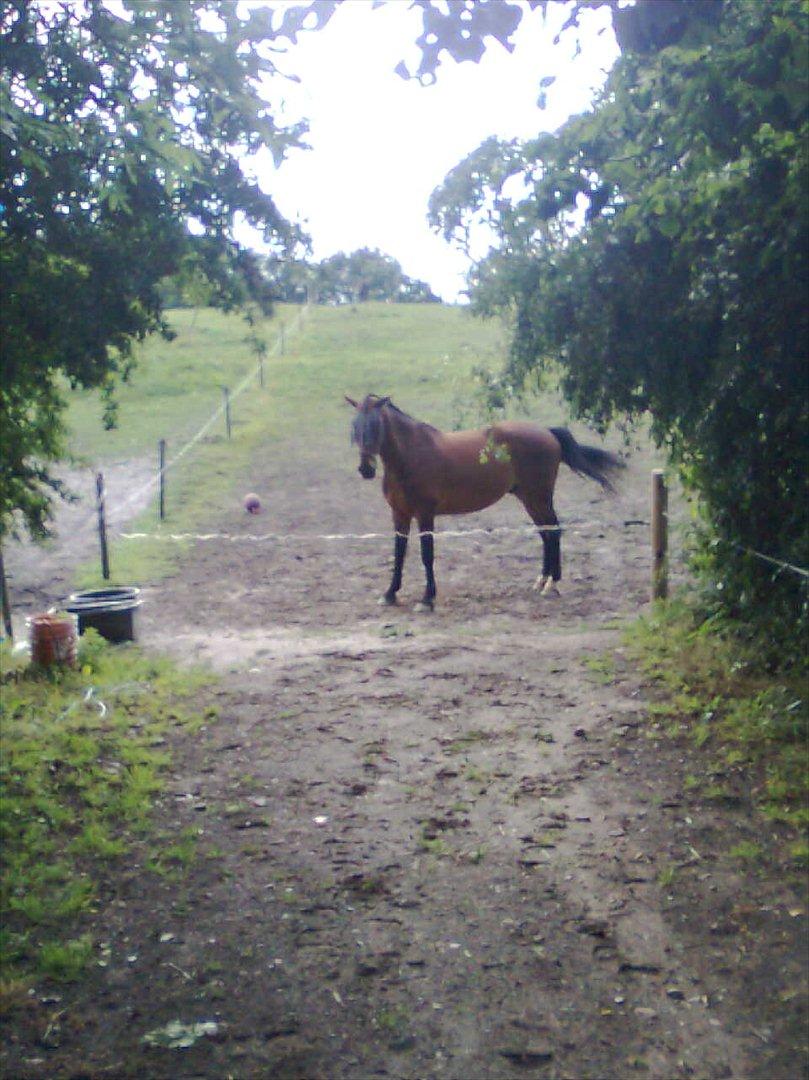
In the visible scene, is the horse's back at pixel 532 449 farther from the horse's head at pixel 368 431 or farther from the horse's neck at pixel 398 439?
the horse's head at pixel 368 431

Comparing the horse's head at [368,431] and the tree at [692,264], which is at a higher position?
the tree at [692,264]

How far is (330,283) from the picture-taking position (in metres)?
7.54

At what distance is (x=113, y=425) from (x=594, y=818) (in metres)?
3.86

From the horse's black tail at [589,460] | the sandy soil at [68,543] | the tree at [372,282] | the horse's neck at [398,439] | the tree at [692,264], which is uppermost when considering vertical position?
the tree at [372,282]

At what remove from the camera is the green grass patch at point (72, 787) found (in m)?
4.30

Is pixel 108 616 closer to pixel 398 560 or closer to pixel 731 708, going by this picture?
pixel 398 560

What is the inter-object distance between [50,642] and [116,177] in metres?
3.65

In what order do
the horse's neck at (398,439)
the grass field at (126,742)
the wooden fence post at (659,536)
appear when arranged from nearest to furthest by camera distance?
the grass field at (126,742) → the wooden fence post at (659,536) → the horse's neck at (398,439)

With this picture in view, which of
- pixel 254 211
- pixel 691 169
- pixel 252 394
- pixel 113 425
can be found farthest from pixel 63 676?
pixel 252 394

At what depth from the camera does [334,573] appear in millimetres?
12883

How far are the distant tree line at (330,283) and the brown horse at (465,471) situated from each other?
64.7 inches

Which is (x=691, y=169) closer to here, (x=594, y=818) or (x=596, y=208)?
(x=596, y=208)

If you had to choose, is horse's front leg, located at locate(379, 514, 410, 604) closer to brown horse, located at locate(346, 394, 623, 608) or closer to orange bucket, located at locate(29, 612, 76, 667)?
brown horse, located at locate(346, 394, 623, 608)

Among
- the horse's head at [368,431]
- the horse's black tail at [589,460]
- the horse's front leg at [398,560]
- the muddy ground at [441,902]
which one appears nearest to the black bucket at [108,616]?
the muddy ground at [441,902]
